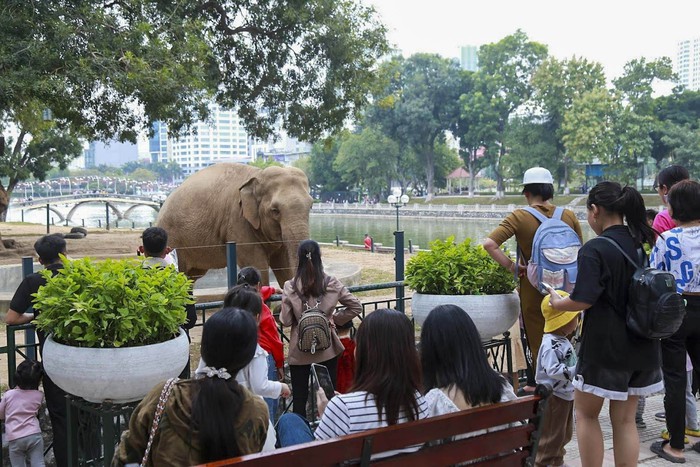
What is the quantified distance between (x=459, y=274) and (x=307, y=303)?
1159 millimetres

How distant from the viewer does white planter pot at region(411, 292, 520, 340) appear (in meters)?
4.84

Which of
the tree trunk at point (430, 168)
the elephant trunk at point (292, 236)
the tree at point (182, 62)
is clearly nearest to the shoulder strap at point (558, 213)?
the elephant trunk at point (292, 236)

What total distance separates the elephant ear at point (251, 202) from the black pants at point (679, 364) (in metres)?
6.18

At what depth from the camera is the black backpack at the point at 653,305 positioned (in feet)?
11.5

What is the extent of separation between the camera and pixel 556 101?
196 feet

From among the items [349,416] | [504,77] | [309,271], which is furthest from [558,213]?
[504,77]

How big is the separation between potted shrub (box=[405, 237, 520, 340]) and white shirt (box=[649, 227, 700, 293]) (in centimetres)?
107

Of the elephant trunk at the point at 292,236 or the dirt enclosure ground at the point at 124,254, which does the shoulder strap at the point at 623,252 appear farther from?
the dirt enclosure ground at the point at 124,254

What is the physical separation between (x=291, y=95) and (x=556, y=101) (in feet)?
160

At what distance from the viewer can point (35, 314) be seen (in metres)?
4.27

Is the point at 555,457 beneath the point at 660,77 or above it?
beneath

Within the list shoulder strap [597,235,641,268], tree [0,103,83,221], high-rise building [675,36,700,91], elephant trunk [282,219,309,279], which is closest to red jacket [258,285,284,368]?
shoulder strap [597,235,641,268]

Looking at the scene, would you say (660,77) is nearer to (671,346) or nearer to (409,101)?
(409,101)

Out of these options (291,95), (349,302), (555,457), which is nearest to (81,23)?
(291,95)
